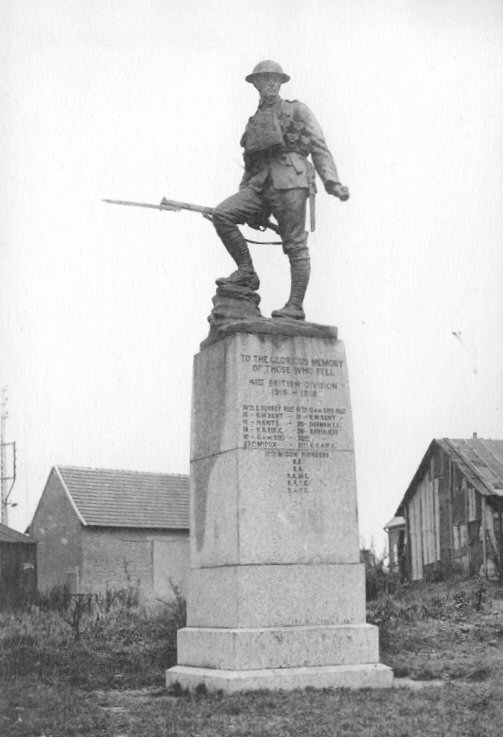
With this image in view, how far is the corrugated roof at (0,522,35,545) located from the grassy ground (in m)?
24.2

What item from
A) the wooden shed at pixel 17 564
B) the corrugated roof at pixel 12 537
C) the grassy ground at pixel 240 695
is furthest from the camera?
the corrugated roof at pixel 12 537

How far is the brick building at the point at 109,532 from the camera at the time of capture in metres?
38.9

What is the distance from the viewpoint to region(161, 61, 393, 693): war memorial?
934 cm

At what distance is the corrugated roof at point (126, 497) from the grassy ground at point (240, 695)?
24519mm

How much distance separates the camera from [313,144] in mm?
10789

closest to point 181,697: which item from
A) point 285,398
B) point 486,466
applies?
point 285,398

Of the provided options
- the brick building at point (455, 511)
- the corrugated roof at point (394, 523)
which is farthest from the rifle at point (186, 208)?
the corrugated roof at point (394, 523)

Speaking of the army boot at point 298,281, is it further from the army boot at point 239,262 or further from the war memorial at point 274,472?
the army boot at point 239,262

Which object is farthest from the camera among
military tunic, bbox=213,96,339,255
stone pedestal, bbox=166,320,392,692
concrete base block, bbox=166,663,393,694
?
military tunic, bbox=213,96,339,255

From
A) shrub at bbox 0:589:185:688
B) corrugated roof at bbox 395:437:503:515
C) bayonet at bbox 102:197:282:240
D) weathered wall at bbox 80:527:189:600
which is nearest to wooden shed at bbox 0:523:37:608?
weathered wall at bbox 80:527:189:600

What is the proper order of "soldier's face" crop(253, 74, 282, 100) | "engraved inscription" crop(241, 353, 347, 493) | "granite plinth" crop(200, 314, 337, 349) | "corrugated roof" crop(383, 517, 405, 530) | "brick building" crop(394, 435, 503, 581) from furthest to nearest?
"corrugated roof" crop(383, 517, 405, 530)
"brick building" crop(394, 435, 503, 581)
"soldier's face" crop(253, 74, 282, 100)
"granite plinth" crop(200, 314, 337, 349)
"engraved inscription" crop(241, 353, 347, 493)

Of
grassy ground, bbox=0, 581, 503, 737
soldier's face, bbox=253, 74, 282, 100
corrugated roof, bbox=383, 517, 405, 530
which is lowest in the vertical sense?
grassy ground, bbox=0, 581, 503, 737

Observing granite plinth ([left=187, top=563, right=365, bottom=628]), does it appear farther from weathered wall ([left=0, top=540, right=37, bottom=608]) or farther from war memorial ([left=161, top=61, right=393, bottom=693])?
weathered wall ([left=0, top=540, right=37, bottom=608])

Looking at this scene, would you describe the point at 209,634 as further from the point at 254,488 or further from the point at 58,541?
the point at 58,541
